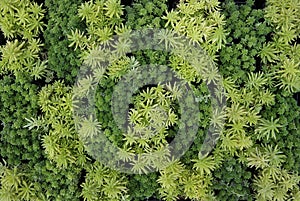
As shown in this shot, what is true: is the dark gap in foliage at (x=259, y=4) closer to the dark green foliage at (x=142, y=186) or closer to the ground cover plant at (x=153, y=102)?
the ground cover plant at (x=153, y=102)

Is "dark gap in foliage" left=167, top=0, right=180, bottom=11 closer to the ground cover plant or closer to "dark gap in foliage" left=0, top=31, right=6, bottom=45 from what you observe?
the ground cover plant

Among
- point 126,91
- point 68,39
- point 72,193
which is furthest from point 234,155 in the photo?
point 68,39

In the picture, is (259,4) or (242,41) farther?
(259,4)

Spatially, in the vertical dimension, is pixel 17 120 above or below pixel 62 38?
below

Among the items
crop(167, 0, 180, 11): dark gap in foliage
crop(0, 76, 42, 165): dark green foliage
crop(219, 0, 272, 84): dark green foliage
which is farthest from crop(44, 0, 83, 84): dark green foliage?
crop(219, 0, 272, 84): dark green foliage

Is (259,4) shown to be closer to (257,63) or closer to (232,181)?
(257,63)

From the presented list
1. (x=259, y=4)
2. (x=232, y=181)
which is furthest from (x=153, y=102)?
(x=259, y=4)

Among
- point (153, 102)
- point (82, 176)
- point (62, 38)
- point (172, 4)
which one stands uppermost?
point (172, 4)

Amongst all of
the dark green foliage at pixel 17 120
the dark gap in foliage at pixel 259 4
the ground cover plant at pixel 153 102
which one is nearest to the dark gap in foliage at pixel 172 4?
the ground cover plant at pixel 153 102

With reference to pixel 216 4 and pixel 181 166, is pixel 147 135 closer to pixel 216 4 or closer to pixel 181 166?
pixel 181 166
